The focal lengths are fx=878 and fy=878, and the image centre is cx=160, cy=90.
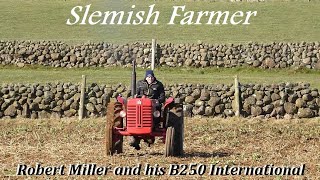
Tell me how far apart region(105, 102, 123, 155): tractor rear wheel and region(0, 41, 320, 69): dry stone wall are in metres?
21.9

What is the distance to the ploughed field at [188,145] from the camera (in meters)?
16.1

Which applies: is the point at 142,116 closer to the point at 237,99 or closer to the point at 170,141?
the point at 170,141

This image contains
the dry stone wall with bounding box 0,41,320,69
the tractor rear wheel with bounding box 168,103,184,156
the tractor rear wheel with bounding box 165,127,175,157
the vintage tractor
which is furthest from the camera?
the dry stone wall with bounding box 0,41,320,69

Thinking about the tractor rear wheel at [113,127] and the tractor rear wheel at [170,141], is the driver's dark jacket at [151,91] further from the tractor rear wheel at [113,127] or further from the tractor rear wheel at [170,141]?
the tractor rear wheel at [170,141]

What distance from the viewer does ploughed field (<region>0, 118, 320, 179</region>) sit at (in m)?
16.1

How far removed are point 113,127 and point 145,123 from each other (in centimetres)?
67

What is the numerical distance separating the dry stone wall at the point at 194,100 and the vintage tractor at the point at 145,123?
→ 9027mm

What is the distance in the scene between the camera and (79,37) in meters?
50.7

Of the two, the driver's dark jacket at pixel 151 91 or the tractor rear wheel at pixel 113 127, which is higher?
the driver's dark jacket at pixel 151 91

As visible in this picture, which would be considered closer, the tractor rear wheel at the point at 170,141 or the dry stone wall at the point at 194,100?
the tractor rear wheel at the point at 170,141

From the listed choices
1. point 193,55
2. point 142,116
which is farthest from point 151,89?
point 193,55

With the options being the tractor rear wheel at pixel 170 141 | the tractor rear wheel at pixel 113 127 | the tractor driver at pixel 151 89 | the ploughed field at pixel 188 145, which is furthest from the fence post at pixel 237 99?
the tractor rear wheel at pixel 170 141

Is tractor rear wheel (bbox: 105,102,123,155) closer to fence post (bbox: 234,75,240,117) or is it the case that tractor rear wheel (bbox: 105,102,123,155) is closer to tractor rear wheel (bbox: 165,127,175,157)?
tractor rear wheel (bbox: 165,127,175,157)

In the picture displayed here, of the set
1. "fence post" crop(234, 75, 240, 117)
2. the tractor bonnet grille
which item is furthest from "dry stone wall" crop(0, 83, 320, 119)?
the tractor bonnet grille
